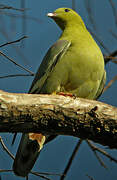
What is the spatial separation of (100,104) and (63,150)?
8.45ft

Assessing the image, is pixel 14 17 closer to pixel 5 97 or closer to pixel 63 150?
pixel 5 97

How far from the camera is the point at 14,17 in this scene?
12.0ft

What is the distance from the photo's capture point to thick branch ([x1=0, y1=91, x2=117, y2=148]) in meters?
2.74

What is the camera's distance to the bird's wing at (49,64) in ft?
12.8

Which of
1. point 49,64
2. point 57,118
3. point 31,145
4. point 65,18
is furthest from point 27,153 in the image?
point 65,18

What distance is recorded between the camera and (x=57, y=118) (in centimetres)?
281

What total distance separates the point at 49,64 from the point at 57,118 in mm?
1255

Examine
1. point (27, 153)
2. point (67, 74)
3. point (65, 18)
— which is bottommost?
point (27, 153)

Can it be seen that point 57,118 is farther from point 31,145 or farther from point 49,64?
point 49,64

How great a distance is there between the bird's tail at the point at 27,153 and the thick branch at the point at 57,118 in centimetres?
71

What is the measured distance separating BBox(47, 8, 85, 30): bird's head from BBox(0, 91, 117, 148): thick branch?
2.11 metres

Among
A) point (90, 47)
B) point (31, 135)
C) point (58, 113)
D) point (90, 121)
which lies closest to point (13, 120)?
point (58, 113)

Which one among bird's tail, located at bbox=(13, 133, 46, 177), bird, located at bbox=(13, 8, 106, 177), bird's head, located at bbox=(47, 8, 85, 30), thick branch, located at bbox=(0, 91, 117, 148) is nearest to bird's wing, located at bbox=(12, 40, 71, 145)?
bird, located at bbox=(13, 8, 106, 177)

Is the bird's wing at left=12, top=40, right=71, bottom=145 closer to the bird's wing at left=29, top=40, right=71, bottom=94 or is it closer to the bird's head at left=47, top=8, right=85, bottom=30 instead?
the bird's wing at left=29, top=40, right=71, bottom=94
